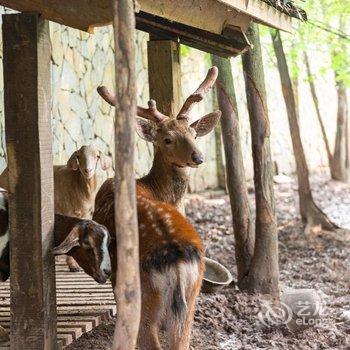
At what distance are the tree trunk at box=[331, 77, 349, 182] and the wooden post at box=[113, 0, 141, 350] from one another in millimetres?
12745

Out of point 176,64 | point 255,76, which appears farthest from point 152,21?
point 255,76

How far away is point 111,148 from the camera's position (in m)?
12.0

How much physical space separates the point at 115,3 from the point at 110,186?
2.20 m

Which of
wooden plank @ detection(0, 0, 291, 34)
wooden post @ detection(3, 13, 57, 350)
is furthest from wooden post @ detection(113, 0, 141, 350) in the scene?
wooden post @ detection(3, 13, 57, 350)

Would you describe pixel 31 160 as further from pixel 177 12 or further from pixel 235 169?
pixel 235 169

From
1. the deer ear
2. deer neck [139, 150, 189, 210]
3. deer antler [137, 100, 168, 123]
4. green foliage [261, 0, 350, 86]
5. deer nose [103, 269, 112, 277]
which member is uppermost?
green foliage [261, 0, 350, 86]

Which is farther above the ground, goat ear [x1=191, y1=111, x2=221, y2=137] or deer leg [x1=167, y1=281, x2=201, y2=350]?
goat ear [x1=191, y1=111, x2=221, y2=137]

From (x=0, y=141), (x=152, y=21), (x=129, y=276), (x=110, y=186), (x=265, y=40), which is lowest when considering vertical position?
(x=129, y=276)

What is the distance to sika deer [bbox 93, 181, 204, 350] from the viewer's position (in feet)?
14.8

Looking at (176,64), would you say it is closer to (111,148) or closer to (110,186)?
(110,186)

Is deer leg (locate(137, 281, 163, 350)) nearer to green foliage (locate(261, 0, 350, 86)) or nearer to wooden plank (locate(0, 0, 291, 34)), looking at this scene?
wooden plank (locate(0, 0, 291, 34))

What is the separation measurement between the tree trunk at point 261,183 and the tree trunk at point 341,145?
8797 millimetres

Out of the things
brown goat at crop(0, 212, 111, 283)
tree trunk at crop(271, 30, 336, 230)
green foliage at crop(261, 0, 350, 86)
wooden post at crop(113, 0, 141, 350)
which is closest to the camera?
wooden post at crop(113, 0, 141, 350)

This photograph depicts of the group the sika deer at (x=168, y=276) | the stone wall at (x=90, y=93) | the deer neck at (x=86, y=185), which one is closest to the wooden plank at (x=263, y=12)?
the sika deer at (x=168, y=276)
